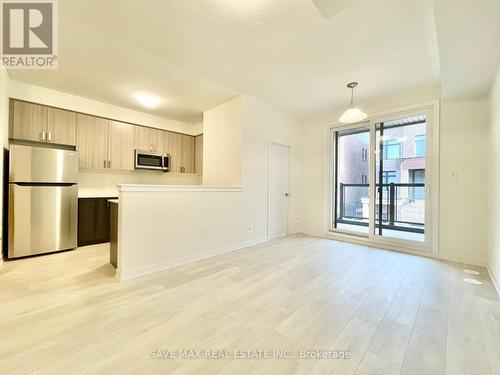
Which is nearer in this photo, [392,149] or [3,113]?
[3,113]

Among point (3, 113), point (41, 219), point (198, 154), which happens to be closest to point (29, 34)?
point (3, 113)

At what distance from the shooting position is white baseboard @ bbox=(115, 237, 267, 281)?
2.34m

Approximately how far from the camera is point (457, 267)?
2830 millimetres

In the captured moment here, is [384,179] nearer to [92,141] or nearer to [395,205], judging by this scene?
[395,205]

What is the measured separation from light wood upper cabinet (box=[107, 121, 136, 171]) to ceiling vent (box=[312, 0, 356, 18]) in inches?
152

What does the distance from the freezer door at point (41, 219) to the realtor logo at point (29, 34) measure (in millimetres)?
1662

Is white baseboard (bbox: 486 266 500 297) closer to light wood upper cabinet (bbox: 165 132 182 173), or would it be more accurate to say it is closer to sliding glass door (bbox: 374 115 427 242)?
sliding glass door (bbox: 374 115 427 242)

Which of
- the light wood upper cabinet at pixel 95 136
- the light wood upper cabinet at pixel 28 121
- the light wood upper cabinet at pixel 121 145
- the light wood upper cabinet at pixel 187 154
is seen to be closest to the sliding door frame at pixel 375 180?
the light wood upper cabinet at pixel 95 136

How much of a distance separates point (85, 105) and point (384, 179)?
5.55 m

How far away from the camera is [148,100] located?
3.78m

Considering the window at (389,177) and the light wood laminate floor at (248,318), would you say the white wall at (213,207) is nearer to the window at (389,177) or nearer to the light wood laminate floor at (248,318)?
the light wood laminate floor at (248,318)

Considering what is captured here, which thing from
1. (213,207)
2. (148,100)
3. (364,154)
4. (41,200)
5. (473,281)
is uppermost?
(148,100)

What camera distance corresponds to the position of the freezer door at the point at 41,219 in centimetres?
288

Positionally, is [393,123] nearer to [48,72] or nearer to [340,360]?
[340,360]
